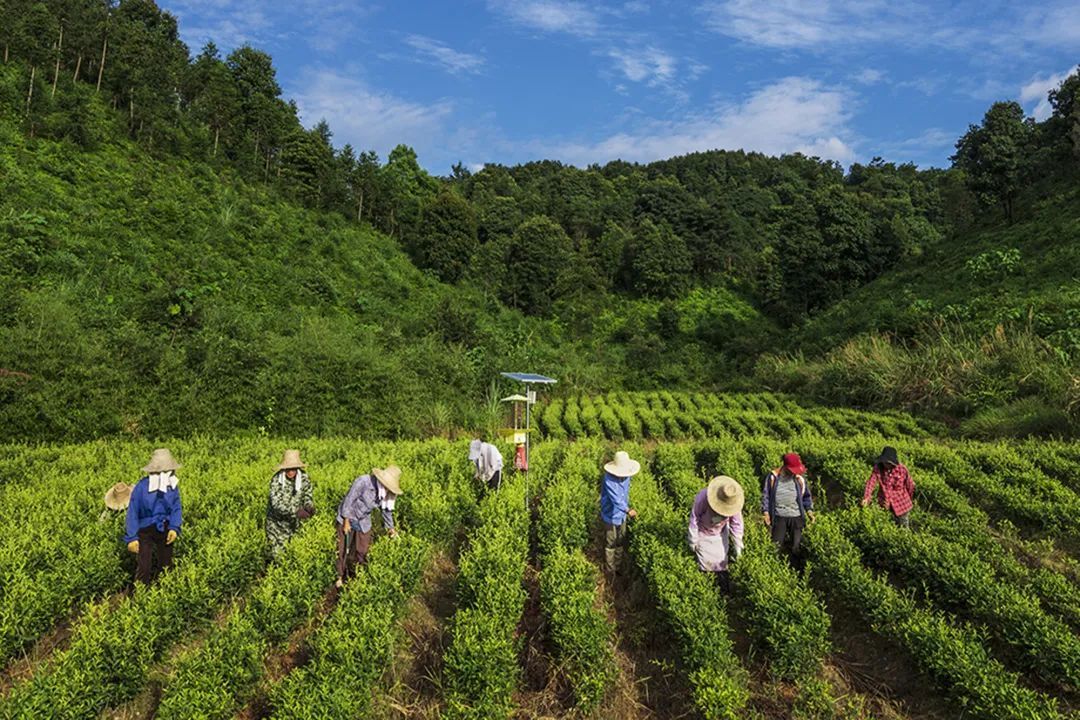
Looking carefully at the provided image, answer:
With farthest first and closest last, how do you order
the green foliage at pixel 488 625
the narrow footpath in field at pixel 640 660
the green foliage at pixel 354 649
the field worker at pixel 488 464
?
the field worker at pixel 488 464 → the narrow footpath in field at pixel 640 660 → the green foliage at pixel 488 625 → the green foliage at pixel 354 649

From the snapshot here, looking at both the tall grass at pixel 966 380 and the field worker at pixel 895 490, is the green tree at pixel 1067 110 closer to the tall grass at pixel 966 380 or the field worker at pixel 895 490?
the tall grass at pixel 966 380

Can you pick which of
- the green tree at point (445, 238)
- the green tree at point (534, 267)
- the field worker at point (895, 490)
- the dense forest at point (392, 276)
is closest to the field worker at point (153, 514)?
the field worker at point (895, 490)

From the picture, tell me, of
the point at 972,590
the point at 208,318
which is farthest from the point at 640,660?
the point at 208,318

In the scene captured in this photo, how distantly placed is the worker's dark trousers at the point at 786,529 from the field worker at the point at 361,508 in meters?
5.29

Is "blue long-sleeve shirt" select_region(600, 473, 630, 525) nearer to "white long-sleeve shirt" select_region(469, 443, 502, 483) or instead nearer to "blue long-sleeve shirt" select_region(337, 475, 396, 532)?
"blue long-sleeve shirt" select_region(337, 475, 396, 532)

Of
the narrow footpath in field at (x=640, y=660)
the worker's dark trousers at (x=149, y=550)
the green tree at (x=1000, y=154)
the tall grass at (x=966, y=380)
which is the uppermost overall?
the green tree at (x=1000, y=154)

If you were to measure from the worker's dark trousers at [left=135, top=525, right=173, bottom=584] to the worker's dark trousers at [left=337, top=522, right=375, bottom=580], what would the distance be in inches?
81.3

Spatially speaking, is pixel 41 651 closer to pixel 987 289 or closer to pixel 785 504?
pixel 785 504

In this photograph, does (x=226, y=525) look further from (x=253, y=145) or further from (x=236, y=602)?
(x=253, y=145)

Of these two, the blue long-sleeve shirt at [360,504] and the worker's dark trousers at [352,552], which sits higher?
the blue long-sleeve shirt at [360,504]

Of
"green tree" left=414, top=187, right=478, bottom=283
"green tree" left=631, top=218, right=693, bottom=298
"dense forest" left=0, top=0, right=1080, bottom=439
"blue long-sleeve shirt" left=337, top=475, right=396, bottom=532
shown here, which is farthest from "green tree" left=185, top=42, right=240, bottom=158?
"blue long-sleeve shirt" left=337, top=475, right=396, bottom=532

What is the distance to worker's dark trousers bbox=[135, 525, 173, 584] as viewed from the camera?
6.96 m

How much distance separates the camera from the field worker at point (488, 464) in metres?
11.1

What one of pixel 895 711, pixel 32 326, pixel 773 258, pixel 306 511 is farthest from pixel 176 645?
pixel 773 258
